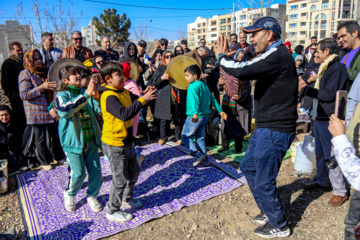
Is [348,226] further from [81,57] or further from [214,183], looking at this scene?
[81,57]

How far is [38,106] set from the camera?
4.71 meters

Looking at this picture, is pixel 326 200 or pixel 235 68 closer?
pixel 235 68

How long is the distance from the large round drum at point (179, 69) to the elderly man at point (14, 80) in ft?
9.81

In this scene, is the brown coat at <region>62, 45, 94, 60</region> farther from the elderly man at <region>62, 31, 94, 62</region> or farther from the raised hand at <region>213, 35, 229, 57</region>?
the raised hand at <region>213, 35, 229, 57</region>

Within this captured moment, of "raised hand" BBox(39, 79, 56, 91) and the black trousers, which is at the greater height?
"raised hand" BBox(39, 79, 56, 91)

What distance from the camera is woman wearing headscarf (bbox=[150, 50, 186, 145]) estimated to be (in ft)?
19.4

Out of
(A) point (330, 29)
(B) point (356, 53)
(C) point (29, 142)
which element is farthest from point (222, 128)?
(A) point (330, 29)

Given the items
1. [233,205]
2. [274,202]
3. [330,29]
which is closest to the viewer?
[274,202]

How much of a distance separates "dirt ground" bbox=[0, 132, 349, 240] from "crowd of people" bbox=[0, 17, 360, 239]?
0.20 m

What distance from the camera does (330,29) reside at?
64.9 metres

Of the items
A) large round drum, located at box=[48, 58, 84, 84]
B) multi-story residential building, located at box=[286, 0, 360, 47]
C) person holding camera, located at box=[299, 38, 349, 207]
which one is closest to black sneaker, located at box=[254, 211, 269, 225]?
person holding camera, located at box=[299, 38, 349, 207]

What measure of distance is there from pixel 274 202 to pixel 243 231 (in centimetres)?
59

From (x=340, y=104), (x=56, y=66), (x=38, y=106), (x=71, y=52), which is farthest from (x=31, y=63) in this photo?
(x=340, y=104)

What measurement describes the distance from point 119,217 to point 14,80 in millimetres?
3756
